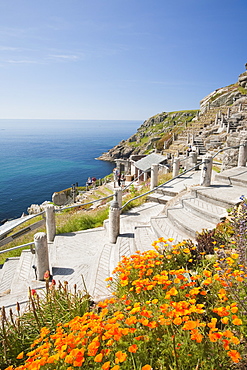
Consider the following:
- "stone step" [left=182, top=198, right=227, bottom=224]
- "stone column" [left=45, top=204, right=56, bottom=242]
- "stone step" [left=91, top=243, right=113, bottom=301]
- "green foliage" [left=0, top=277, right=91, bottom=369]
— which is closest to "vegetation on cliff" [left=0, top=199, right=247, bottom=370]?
"green foliage" [left=0, top=277, right=91, bottom=369]

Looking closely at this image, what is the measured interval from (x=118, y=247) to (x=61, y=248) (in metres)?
2.24

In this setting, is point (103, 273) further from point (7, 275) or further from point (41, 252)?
point (7, 275)

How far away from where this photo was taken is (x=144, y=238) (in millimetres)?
7109

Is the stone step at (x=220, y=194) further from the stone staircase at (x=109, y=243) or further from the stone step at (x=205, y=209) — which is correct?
the stone step at (x=205, y=209)

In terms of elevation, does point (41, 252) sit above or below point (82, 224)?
above

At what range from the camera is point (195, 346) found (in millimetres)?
2127

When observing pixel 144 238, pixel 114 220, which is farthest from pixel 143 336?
pixel 114 220

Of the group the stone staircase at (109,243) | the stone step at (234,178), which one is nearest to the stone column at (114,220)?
the stone staircase at (109,243)

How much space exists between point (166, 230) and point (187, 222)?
28.0 inches

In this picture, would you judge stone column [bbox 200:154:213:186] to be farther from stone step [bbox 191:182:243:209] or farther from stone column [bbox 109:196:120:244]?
stone column [bbox 109:196:120:244]

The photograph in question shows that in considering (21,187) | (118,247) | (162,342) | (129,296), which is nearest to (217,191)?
(118,247)

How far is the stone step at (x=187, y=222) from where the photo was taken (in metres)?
6.65

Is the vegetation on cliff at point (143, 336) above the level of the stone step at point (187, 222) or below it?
above

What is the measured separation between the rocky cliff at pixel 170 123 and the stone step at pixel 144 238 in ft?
115
